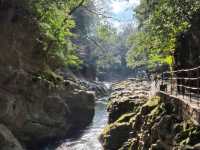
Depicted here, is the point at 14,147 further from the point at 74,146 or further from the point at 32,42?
the point at 32,42

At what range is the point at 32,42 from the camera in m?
24.9

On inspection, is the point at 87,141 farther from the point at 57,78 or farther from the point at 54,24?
the point at 54,24

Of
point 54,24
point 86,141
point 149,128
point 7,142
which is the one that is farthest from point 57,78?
point 149,128

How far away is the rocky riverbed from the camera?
1114 centimetres

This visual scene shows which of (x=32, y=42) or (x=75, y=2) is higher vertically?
(x=75, y=2)

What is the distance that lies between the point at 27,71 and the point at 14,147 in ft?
20.5

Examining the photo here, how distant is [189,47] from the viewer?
1962 cm

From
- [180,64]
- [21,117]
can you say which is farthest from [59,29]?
[180,64]

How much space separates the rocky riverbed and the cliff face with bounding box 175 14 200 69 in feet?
8.92

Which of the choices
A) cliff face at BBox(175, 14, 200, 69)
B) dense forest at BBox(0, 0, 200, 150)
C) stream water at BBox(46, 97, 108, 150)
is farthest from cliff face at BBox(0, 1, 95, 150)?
cliff face at BBox(175, 14, 200, 69)

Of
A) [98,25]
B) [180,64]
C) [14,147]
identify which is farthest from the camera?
[98,25]

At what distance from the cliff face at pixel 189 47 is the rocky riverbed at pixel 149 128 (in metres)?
2.72

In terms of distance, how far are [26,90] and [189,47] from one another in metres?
8.93

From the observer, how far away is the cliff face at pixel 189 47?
62.7 ft
